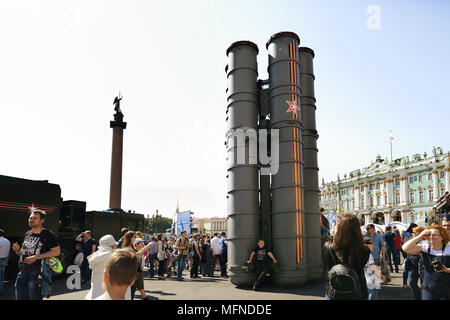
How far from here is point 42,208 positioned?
12812 mm

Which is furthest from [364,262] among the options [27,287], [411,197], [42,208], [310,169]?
[411,197]

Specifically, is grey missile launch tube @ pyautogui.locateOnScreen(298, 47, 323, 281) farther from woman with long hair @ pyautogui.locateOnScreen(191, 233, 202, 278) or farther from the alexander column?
the alexander column

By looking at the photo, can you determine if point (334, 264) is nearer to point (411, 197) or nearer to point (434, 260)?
point (434, 260)

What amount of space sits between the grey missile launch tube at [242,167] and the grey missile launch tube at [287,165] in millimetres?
658

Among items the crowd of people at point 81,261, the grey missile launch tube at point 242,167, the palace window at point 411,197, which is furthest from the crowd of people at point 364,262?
the palace window at point 411,197

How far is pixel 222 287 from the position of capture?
10.8 metres

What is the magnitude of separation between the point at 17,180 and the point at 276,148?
31.5ft

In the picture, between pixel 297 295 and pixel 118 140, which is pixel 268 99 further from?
pixel 118 140

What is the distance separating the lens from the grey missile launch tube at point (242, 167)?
1056 cm

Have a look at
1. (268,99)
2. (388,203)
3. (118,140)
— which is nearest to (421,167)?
(388,203)

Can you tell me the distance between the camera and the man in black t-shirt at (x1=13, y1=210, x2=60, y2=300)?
5.18 metres

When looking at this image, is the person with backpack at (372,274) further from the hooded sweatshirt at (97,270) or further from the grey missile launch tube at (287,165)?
the grey missile launch tube at (287,165)

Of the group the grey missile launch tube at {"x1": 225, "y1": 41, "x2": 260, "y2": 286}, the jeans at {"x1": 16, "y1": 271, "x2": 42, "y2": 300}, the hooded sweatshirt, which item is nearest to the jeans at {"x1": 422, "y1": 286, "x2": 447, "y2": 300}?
the hooded sweatshirt

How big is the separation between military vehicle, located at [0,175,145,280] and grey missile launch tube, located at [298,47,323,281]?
394 inches
